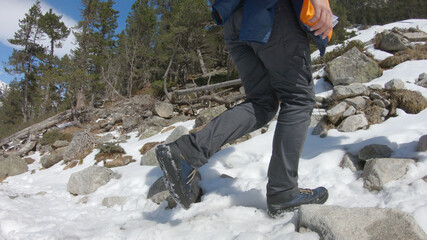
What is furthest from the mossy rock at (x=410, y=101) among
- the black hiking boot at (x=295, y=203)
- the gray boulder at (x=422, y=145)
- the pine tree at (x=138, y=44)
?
the pine tree at (x=138, y=44)

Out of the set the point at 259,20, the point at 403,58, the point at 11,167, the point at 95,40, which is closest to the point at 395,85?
the point at 403,58

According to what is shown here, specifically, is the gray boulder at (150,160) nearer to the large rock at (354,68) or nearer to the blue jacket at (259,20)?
the blue jacket at (259,20)

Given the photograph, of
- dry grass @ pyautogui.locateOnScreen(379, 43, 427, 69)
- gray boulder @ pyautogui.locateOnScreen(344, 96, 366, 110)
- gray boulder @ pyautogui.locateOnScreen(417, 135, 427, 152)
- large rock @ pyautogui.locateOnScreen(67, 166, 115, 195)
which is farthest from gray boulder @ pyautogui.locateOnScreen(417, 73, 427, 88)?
large rock @ pyautogui.locateOnScreen(67, 166, 115, 195)

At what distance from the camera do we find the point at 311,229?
1.07 m

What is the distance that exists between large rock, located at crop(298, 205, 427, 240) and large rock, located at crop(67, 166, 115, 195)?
2642 millimetres

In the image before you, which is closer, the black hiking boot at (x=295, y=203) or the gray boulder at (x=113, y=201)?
the black hiking boot at (x=295, y=203)

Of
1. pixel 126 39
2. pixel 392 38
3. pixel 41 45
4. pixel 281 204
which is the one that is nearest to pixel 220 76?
pixel 126 39

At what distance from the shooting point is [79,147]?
5.36m

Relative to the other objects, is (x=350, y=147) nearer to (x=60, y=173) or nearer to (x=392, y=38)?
(x=60, y=173)

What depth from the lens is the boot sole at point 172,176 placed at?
130cm

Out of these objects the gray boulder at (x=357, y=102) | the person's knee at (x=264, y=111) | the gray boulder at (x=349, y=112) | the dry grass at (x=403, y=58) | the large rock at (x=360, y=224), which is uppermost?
the person's knee at (x=264, y=111)

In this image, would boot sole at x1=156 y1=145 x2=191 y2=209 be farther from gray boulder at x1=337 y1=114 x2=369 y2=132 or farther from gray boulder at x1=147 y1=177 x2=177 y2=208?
gray boulder at x1=337 y1=114 x2=369 y2=132

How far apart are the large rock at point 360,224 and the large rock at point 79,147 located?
5228 millimetres

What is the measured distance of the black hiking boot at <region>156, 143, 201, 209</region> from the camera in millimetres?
1305
